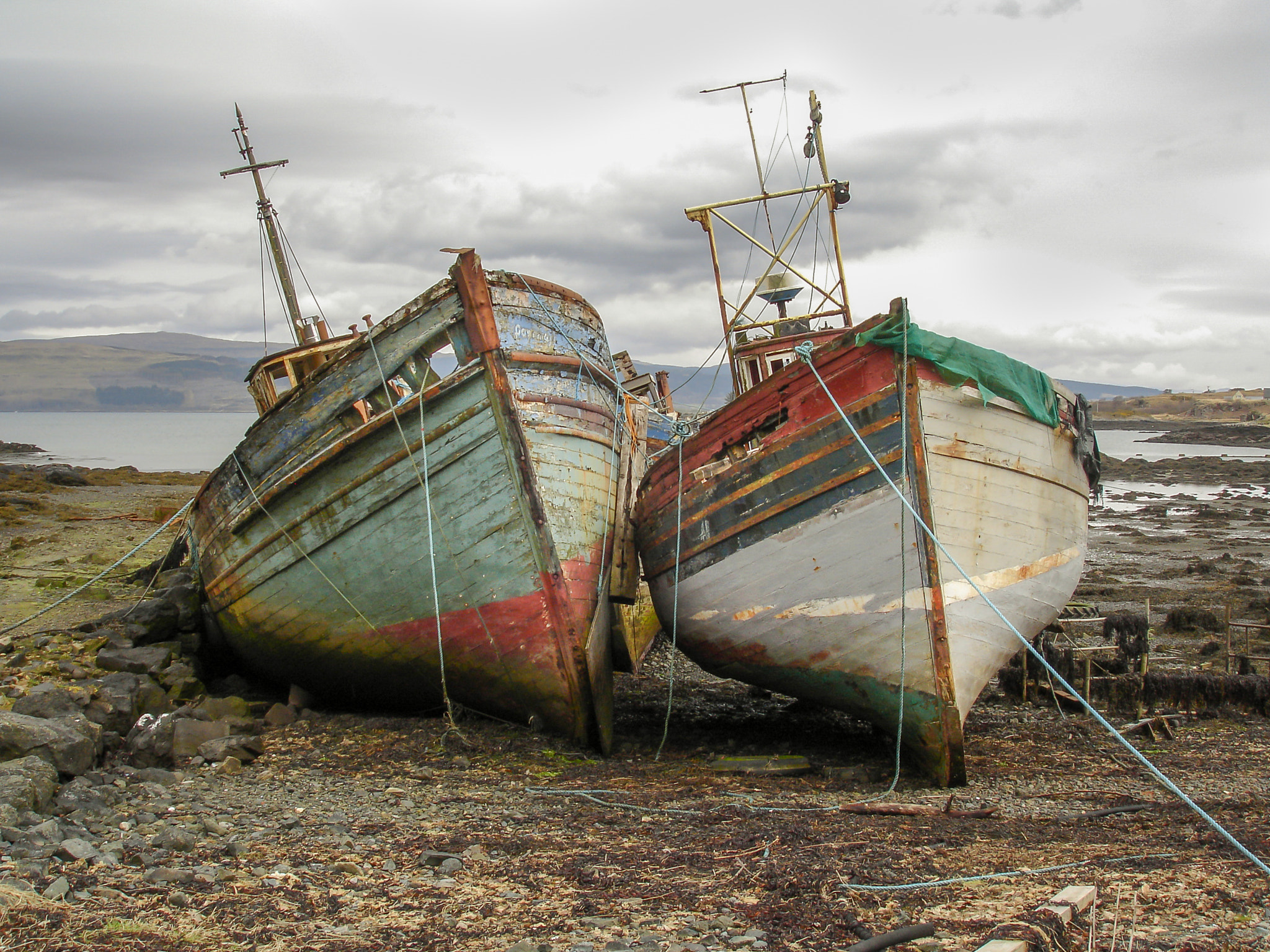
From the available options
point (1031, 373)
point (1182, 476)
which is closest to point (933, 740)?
point (1031, 373)

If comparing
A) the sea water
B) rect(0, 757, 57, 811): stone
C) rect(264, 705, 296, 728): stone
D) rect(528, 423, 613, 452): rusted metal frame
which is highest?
the sea water

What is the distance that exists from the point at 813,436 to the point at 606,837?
3734 millimetres

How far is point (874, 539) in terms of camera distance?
770cm

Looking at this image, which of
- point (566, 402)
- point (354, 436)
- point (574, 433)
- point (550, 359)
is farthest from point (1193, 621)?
point (354, 436)

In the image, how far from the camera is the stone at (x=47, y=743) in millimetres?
6117

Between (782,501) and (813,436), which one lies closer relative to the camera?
(813,436)

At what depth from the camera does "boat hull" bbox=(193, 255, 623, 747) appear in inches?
327

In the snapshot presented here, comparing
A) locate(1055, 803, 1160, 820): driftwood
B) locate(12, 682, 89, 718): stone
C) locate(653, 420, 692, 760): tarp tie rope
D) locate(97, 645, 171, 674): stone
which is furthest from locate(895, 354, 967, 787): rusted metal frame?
locate(97, 645, 171, 674): stone

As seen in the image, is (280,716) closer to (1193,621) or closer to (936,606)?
(936,606)

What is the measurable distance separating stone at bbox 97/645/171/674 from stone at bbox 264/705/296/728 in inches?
48.0

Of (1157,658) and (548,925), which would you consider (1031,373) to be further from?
(1157,658)

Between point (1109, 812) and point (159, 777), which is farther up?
point (159, 777)

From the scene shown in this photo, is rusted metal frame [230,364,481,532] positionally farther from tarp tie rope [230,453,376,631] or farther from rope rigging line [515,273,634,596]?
rope rigging line [515,273,634,596]

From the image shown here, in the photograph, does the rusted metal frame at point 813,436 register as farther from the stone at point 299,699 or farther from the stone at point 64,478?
the stone at point 64,478
